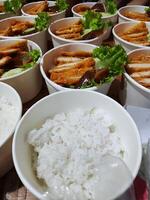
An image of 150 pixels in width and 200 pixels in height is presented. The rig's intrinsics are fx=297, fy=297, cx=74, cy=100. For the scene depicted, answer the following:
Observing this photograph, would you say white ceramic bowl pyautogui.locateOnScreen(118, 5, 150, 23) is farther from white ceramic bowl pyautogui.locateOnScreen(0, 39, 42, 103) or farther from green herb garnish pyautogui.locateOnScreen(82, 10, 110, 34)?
white ceramic bowl pyautogui.locateOnScreen(0, 39, 42, 103)

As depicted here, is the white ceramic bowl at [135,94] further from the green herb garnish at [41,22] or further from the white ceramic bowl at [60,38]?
the green herb garnish at [41,22]

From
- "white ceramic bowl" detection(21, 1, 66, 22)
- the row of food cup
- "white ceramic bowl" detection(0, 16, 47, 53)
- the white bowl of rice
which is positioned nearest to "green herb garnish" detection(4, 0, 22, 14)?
"white ceramic bowl" detection(21, 1, 66, 22)

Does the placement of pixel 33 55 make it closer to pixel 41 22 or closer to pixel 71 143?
pixel 41 22

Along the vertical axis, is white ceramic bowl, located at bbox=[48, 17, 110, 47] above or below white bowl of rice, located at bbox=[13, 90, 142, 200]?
above

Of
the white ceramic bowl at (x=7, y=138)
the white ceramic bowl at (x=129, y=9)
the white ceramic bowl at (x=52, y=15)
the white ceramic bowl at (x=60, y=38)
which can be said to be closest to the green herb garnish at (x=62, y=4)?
the white ceramic bowl at (x=52, y=15)

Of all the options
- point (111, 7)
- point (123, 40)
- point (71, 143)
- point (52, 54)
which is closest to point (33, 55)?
point (52, 54)

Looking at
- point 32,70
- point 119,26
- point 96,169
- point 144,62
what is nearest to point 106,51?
point 144,62
